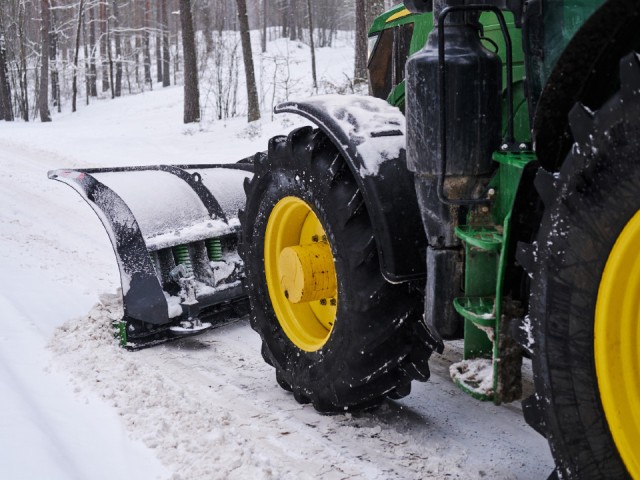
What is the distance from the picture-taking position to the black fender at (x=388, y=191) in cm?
249

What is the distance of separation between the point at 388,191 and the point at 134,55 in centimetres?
4548

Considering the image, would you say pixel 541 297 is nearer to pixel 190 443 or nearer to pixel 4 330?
pixel 190 443

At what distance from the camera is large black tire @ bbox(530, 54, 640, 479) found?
4.85 ft

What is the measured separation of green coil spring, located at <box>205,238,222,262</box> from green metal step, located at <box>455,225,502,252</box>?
248cm

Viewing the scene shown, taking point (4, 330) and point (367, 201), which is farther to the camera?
point (4, 330)

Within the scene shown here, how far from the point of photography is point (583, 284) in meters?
1.59

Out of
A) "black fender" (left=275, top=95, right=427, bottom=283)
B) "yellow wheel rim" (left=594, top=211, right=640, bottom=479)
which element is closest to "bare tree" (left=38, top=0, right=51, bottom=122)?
"black fender" (left=275, top=95, right=427, bottom=283)

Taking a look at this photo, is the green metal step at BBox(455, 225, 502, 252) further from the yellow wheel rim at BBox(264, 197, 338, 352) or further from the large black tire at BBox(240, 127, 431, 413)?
the yellow wheel rim at BBox(264, 197, 338, 352)

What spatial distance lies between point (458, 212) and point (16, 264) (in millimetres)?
4426

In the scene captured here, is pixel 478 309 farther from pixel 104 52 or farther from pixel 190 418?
pixel 104 52

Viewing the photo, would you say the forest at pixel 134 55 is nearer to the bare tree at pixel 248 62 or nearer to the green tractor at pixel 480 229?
the bare tree at pixel 248 62

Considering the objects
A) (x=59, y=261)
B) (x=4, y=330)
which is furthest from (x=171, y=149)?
(x=4, y=330)

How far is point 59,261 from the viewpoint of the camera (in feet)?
19.1

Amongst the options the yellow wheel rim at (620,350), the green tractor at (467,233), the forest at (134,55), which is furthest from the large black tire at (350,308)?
the forest at (134,55)
